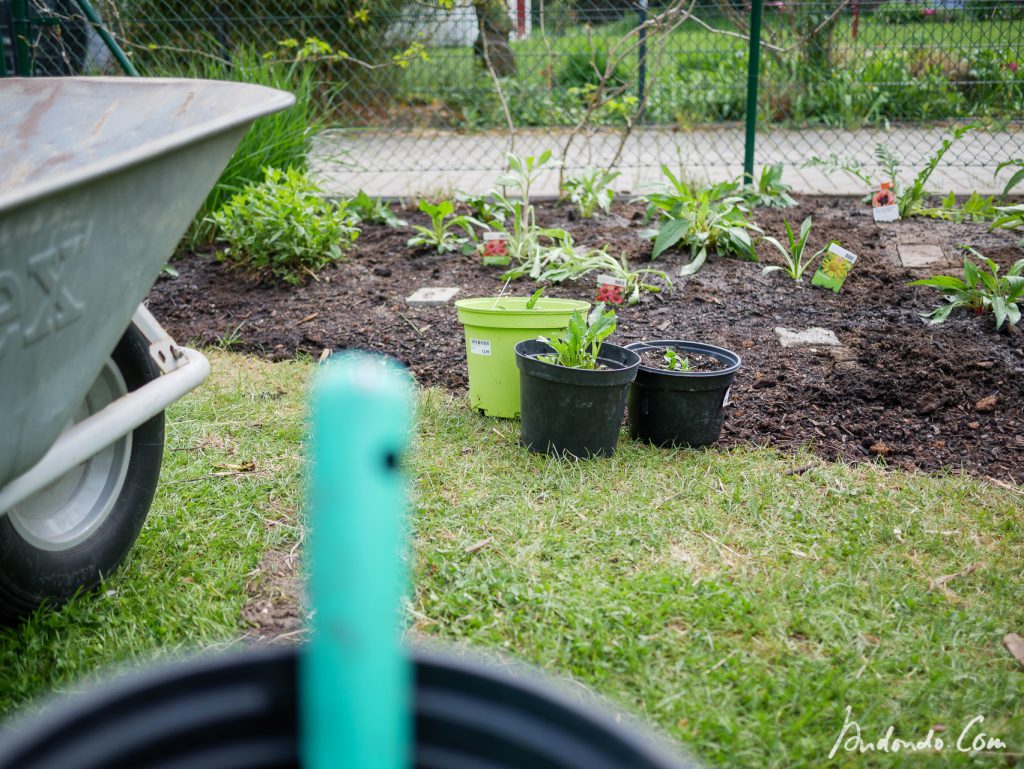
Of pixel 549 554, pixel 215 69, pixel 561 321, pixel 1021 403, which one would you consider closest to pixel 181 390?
pixel 549 554

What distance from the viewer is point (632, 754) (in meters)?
0.57

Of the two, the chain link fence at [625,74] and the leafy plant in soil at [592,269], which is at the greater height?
the chain link fence at [625,74]

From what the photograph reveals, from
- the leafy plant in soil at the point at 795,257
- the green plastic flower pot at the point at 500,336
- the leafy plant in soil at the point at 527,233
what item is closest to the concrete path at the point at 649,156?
the leafy plant in soil at the point at 527,233

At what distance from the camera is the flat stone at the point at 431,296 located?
3646mm

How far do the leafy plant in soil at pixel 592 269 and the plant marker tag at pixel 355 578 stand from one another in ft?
9.74

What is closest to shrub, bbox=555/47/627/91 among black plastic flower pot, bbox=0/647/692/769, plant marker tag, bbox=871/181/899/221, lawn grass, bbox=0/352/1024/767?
plant marker tag, bbox=871/181/899/221

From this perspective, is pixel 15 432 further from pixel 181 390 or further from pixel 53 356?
pixel 181 390

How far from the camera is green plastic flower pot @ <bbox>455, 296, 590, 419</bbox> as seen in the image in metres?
2.54

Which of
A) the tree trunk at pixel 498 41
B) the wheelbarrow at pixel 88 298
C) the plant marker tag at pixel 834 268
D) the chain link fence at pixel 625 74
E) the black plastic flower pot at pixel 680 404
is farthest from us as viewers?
the tree trunk at pixel 498 41

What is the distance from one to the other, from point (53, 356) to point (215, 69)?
4.37m

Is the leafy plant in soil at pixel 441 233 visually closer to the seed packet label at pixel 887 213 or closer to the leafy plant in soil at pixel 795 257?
the leafy plant in soil at pixel 795 257

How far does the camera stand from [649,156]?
22.5 ft

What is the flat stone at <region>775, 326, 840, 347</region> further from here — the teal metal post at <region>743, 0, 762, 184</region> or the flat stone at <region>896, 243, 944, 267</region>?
the teal metal post at <region>743, 0, 762, 184</region>

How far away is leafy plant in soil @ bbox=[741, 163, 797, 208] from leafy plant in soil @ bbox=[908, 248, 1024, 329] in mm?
1591
